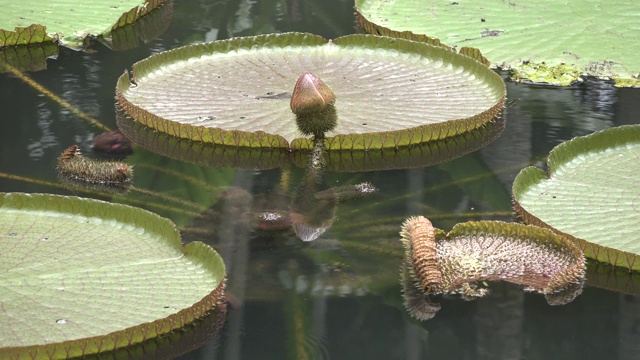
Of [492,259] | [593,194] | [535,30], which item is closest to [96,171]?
[492,259]

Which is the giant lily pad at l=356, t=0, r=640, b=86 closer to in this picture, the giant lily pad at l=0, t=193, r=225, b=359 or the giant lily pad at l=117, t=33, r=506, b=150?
the giant lily pad at l=117, t=33, r=506, b=150

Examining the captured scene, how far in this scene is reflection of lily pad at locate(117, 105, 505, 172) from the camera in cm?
368

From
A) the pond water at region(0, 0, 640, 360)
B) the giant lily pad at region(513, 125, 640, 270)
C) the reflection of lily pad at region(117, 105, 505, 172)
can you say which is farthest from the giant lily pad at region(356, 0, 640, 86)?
the giant lily pad at region(513, 125, 640, 270)

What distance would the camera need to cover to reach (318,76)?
13.7 ft

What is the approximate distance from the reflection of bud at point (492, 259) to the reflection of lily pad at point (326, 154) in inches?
27.8

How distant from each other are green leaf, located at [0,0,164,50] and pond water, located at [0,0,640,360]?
10cm

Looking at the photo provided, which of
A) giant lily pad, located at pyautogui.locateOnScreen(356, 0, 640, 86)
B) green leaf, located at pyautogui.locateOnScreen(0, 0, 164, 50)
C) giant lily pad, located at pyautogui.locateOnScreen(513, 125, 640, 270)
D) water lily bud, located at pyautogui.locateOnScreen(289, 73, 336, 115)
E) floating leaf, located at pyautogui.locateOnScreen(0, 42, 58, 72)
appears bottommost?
floating leaf, located at pyautogui.locateOnScreen(0, 42, 58, 72)

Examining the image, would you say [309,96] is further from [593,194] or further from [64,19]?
[64,19]

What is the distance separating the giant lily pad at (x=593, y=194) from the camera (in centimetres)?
297

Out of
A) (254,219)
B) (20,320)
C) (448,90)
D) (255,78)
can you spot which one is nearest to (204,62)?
(255,78)

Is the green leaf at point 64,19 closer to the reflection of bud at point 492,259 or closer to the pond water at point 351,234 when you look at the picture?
the pond water at point 351,234

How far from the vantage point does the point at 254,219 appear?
10.7 feet

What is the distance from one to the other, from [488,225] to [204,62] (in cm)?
176

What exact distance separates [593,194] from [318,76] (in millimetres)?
1329
